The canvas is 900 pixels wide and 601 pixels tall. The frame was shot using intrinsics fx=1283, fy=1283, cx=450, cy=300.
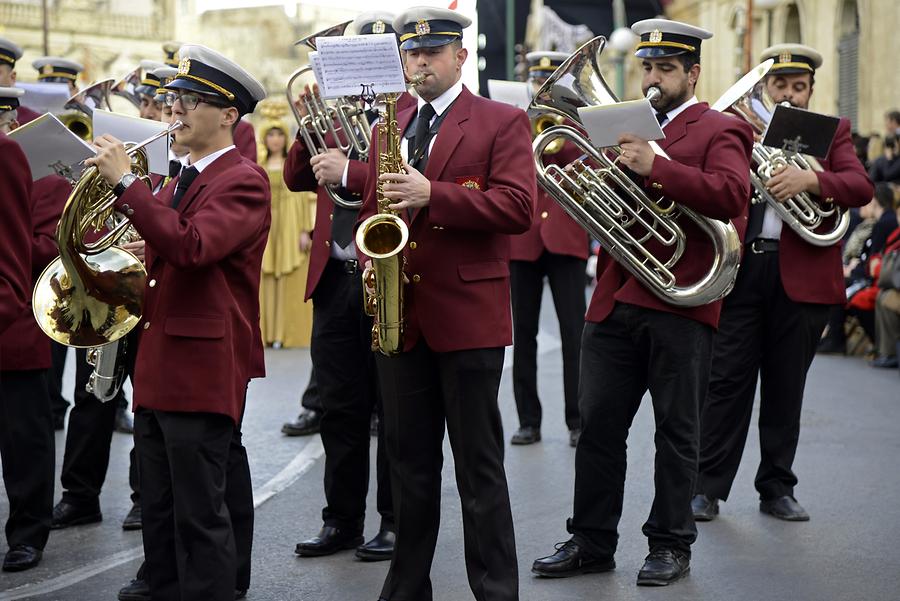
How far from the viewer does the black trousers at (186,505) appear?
4449 millimetres

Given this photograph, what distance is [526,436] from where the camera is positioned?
8.51 metres

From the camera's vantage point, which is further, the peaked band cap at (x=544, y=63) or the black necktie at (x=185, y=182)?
the peaked band cap at (x=544, y=63)

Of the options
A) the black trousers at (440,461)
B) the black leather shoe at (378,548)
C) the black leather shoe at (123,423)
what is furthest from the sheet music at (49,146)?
the black leather shoe at (123,423)

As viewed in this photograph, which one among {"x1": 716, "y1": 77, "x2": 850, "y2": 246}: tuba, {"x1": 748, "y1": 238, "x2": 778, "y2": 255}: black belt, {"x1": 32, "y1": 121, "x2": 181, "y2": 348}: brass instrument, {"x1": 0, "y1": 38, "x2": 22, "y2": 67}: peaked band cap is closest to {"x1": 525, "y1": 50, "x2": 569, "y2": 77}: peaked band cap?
{"x1": 716, "y1": 77, "x2": 850, "y2": 246}: tuba

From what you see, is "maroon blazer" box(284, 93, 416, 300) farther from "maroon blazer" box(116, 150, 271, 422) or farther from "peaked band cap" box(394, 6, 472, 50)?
"maroon blazer" box(116, 150, 271, 422)

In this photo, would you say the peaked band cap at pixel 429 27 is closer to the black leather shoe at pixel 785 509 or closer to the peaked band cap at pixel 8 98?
the peaked band cap at pixel 8 98

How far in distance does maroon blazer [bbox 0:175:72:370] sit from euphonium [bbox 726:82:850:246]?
3.33m

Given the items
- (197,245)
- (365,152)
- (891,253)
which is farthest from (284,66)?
(197,245)

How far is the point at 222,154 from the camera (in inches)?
183

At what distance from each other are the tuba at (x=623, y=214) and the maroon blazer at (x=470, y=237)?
2.36 ft

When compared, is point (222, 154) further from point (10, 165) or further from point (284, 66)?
point (284, 66)

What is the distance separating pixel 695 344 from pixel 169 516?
2301 mm

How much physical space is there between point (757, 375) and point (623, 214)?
1.59m

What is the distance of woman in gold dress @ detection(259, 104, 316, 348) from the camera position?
13.8 meters
